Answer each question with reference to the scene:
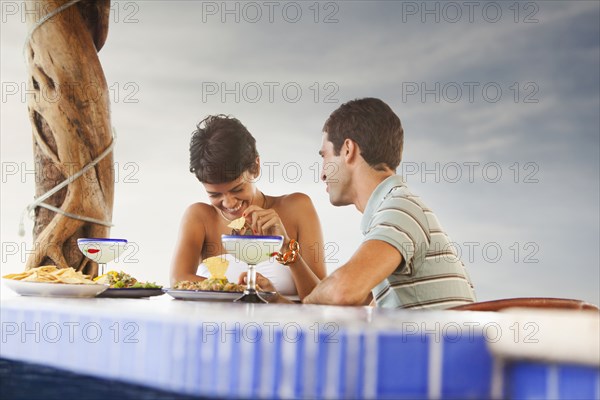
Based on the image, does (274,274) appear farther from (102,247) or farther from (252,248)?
(252,248)

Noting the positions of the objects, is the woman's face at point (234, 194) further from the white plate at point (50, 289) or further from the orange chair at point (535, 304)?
the orange chair at point (535, 304)

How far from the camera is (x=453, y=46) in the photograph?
20.6 ft

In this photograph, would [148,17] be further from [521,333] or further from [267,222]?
[521,333]

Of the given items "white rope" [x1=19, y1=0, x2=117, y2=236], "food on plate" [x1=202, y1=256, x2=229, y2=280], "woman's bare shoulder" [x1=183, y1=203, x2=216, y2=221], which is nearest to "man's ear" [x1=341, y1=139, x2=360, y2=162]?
"food on plate" [x1=202, y1=256, x2=229, y2=280]

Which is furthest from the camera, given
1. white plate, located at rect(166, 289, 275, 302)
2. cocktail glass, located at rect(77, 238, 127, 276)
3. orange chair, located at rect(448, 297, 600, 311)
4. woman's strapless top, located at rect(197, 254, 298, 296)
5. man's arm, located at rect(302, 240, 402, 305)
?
woman's strapless top, located at rect(197, 254, 298, 296)

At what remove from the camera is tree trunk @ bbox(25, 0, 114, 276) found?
11.1ft

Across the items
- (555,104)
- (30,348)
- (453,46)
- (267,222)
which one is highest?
(453,46)

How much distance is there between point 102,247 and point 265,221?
0.56 metres

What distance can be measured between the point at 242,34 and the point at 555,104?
2.71 meters

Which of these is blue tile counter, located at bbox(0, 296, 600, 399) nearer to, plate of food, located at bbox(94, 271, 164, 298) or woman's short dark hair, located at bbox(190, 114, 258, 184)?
plate of food, located at bbox(94, 271, 164, 298)

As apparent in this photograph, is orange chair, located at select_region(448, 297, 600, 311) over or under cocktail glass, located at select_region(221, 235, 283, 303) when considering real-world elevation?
under

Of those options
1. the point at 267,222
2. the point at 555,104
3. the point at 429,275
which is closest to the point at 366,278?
the point at 429,275

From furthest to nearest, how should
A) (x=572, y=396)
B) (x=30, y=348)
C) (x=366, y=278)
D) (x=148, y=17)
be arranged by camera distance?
1. (x=148, y=17)
2. (x=366, y=278)
3. (x=30, y=348)
4. (x=572, y=396)

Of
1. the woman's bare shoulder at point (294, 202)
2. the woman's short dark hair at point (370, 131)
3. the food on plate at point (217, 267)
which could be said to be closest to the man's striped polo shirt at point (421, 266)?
the woman's short dark hair at point (370, 131)
